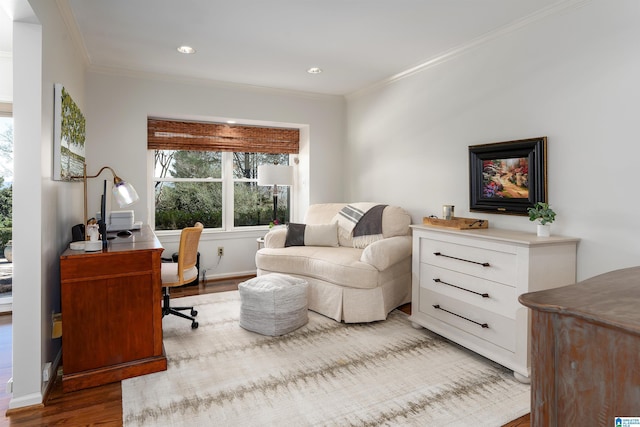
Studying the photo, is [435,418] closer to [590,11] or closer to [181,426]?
[181,426]

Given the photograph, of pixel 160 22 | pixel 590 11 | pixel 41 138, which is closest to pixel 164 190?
pixel 160 22

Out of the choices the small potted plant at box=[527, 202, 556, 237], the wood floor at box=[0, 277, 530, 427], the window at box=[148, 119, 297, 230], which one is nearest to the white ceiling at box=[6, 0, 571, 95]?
the window at box=[148, 119, 297, 230]

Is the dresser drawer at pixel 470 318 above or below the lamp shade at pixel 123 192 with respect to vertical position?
below

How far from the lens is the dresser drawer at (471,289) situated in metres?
2.52

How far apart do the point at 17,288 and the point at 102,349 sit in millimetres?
598

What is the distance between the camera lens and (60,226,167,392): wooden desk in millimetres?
2309

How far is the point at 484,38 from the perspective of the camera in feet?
10.7

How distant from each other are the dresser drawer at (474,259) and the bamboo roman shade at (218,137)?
2.77 meters

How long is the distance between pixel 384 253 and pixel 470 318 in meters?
0.89

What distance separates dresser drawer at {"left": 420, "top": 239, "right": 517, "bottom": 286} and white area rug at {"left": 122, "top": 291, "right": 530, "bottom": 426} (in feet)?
1.99

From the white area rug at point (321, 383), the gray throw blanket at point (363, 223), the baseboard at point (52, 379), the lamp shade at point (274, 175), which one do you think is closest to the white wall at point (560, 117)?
the gray throw blanket at point (363, 223)

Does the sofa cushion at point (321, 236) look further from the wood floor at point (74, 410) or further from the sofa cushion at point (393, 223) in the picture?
the wood floor at point (74, 410)

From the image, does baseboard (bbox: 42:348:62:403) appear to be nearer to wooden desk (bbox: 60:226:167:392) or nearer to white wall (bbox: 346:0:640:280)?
wooden desk (bbox: 60:226:167:392)

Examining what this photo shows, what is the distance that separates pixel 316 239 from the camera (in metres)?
4.27
